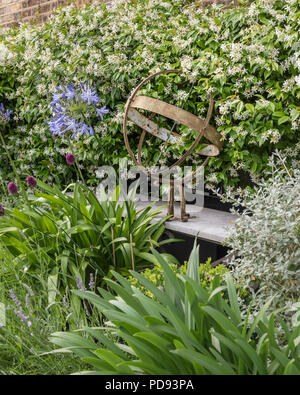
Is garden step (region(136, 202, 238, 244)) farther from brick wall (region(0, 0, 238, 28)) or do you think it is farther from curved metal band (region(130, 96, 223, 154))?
brick wall (region(0, 0, 238, 28))

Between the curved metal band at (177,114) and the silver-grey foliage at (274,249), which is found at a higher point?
the curved metal band at (177,114)

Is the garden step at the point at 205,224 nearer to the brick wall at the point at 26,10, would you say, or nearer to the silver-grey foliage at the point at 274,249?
the silver-grey foliage at the point at 274,249

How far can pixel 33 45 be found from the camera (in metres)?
4.43

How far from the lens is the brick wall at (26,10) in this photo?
208 inches

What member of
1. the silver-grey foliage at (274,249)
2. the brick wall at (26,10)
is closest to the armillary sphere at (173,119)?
the silver-grey foliage at (274,249)

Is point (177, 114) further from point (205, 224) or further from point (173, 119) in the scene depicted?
point (205, 224)

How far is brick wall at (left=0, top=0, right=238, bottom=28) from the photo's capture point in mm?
5281

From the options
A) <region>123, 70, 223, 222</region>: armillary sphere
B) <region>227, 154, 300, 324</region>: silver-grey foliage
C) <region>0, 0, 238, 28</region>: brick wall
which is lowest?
<region>227, 154, 300, 324</region>: silver-grey foliage

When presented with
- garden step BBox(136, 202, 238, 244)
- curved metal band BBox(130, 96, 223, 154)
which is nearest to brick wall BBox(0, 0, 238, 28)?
curved metal band BBox(130, 96, 223, 154)

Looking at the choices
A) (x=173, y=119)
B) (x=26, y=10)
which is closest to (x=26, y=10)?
(x=26, y=10)

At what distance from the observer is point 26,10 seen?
5863mm
